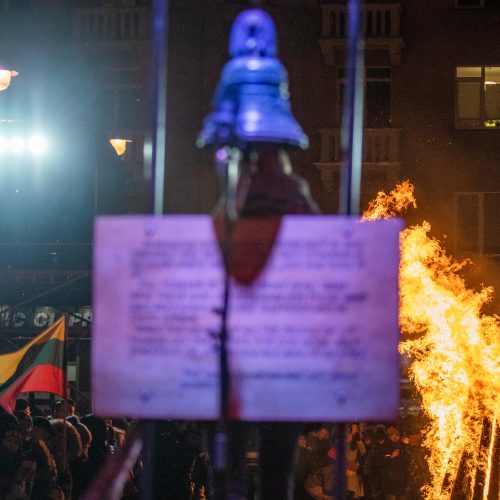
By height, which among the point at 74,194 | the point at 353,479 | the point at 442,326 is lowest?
the point at 353,479

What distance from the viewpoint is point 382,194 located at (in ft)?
78.9

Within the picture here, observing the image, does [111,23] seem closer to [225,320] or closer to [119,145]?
[119,145]

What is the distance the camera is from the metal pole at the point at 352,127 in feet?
12.4

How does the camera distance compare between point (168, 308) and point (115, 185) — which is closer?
point (168, 308)

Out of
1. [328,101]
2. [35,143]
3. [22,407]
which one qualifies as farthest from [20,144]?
[328,101]

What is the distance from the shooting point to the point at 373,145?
24.3m

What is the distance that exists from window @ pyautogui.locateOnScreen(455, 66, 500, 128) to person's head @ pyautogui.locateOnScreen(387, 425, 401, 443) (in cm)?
1382

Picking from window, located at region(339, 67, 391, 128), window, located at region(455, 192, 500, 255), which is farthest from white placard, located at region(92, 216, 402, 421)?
window, located at region(339, 67, 391, 128)

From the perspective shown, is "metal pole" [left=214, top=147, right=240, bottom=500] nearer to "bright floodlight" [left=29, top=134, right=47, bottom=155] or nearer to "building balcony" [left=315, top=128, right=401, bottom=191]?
"bright floodlight" [left=29, top=134, right=47, bottom=155]

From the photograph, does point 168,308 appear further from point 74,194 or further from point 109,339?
point 74,194

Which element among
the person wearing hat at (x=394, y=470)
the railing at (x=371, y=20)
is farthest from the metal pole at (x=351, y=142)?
the railing at (x=371, y=20)

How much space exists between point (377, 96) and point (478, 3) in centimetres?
298

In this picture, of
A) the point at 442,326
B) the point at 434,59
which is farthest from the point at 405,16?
the point at 442,326

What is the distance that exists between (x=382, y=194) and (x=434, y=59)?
3.23 metres
